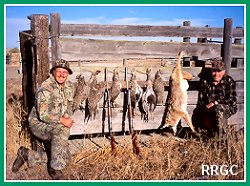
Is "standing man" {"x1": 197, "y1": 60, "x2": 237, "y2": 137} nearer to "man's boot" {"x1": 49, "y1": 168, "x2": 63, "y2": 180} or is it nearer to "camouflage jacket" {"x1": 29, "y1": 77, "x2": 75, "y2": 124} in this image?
"camouflage jacket" {"x1": 29, "y1": 77, "x2": 75, "y2": 124}

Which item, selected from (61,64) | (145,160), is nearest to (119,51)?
(61,64)

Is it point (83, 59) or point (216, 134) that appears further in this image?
point (216, 134)

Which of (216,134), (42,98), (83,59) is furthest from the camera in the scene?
(216,134)

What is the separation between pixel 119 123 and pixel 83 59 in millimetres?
1493

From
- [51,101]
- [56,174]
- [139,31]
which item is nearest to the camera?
[56,174]

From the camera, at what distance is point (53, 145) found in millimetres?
6250

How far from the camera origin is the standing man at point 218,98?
728 cm

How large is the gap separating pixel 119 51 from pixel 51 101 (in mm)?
1650

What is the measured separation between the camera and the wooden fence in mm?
6680

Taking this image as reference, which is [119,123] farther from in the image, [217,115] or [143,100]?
[217,115]

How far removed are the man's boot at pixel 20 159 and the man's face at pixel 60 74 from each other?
1.41 m

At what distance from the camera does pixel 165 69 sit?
24.3 feet

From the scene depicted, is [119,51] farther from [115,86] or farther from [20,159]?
[20,159]

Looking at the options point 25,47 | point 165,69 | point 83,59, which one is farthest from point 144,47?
point 25,47
